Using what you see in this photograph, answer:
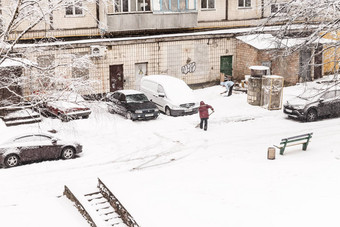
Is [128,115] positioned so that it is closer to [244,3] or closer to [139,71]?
[139,71]

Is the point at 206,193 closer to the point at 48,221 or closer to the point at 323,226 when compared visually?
the point at 323,226

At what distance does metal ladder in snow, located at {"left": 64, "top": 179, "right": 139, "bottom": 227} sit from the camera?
12781mm

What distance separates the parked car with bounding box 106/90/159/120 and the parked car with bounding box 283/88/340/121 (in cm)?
658

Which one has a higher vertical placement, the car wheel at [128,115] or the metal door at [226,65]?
the metal door at [226,65]

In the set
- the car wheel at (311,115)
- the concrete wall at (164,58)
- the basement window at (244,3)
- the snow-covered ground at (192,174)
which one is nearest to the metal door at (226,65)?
the concrete wall at (164,58)

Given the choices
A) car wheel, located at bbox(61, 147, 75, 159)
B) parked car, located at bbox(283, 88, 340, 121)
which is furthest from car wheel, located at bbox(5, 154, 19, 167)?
parked car, located at bbox(283, 88, 340, 121)

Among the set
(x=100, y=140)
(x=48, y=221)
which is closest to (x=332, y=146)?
(x=100, y=140)

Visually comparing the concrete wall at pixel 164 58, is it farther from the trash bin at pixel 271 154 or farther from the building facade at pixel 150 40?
the trash bin at pixel 271 154

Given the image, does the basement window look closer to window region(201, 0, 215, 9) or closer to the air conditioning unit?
window region(201, 0, 215, 9)

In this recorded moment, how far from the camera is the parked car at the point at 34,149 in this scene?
1782cm

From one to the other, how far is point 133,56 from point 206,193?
14850 millimetres

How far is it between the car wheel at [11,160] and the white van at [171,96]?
28.0 feet

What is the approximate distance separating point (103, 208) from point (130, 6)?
15.7 metres

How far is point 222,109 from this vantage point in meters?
25.0
